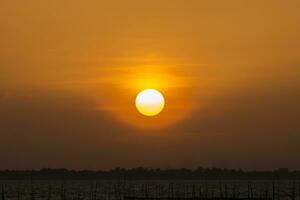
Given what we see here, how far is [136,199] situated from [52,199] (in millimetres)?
55251

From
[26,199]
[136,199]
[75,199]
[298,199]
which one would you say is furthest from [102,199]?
[136,199]

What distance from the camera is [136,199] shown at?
82750mm

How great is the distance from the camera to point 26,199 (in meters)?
135

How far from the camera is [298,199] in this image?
133 m

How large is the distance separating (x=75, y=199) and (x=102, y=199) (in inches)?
204

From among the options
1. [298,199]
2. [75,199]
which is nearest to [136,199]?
[75,199]

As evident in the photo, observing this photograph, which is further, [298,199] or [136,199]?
[298,199]

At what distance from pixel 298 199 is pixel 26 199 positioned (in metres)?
52.1

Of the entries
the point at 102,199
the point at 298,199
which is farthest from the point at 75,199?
the point at 298,199

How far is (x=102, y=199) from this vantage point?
132 meters

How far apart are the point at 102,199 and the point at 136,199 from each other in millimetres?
50663

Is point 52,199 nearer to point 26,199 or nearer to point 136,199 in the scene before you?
point 26,199

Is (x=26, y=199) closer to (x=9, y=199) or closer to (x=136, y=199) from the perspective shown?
(x=9, y=199)

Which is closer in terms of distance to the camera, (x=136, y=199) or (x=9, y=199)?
(x=136, y=199)
